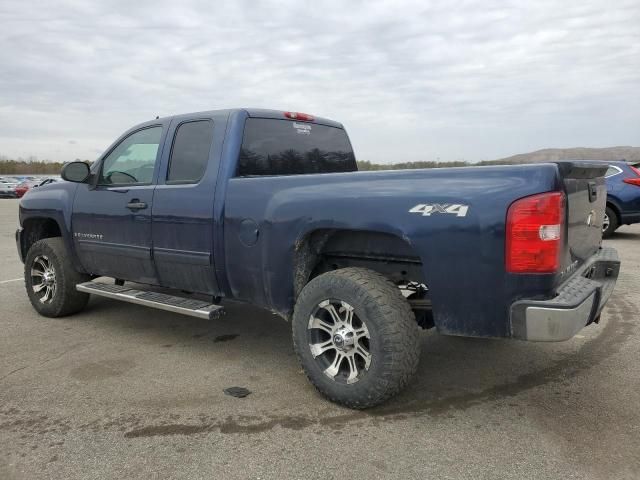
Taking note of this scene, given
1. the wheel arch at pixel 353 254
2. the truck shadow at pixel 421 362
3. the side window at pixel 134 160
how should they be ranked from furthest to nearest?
the side window at pixel 134 160
the wheel arch at pixel 353 254
the truck shadow at pixel 421 362

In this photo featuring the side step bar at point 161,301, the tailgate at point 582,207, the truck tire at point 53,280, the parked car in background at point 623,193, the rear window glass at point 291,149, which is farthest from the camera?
the parked car in background at point 623,193

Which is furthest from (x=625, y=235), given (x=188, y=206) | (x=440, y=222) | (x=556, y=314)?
(x=188, y=206)

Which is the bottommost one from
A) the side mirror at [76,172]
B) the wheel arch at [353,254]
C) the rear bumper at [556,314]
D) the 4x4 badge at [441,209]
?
the rear bumper at [556,314]

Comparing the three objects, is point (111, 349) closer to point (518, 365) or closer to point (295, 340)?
point (295, 340)

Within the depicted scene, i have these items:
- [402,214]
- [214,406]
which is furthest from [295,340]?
[402,214]

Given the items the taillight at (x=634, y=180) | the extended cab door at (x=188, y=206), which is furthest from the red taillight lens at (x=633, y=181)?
the extended cab door at (x=188, y=206)

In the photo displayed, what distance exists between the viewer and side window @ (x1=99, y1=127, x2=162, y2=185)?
4718 millimetres

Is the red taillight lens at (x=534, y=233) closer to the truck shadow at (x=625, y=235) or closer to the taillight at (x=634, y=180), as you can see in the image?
the taillight at (x=634, y=180)

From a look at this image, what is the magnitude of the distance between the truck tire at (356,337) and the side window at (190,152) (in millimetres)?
1462

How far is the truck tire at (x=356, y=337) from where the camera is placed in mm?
3166

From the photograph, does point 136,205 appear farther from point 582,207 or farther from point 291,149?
point 582,207

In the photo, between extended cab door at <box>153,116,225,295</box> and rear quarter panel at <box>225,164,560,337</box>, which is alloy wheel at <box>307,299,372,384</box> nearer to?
rear quarter panel at <box>225,164,560,337</box>

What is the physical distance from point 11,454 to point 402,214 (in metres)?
2.46

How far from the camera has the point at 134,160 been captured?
4.92 meters
